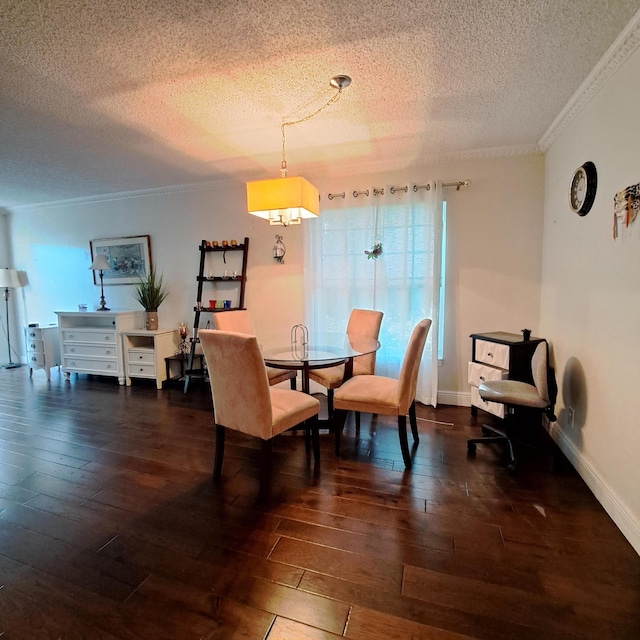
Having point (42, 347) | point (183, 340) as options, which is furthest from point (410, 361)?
point (42, 347)

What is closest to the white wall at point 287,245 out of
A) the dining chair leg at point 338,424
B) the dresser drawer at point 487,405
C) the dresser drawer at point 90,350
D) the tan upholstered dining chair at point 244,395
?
the dresser drawer at point 487,405

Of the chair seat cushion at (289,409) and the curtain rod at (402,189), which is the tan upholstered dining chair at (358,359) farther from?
the curtain rod at (402,189)

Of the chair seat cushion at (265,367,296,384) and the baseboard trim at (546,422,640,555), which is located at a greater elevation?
the chair seat cushion at (265,367,296,384)

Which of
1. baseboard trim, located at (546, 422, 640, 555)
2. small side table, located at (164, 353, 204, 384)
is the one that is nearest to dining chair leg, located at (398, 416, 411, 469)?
baseboard trim, located at (546, 422, 640, 555)

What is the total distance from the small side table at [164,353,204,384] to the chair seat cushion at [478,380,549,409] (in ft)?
10.5

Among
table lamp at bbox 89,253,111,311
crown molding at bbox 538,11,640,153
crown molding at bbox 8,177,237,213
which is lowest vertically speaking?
table lamp at bbox 89,253,111,311

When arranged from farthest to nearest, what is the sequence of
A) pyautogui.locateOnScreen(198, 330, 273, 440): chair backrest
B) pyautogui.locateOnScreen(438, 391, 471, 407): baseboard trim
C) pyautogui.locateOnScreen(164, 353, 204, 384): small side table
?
pyautogui.locateOnScreen(164, 353, 204, 384): small side table → pyautogui.locateOnScreen(438, 391, 471, 407): baseboard trim → pyautogui.locateOnScreen(198, 330, 273, 440): chair backrest

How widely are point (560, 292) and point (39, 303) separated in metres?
6.75

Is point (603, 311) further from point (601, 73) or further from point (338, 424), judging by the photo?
point (338, 424)

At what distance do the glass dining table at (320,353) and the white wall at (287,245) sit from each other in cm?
91

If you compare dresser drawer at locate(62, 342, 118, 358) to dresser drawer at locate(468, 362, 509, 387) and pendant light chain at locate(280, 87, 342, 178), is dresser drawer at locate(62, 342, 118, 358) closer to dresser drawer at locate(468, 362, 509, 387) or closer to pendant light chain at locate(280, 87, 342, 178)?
pendant light chain at locate(280, 87, 342, 178)

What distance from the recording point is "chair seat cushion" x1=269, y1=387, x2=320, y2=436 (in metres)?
2.00

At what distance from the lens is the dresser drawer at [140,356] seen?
4063 millimetres

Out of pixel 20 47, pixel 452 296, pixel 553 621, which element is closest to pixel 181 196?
pixel 20 47
